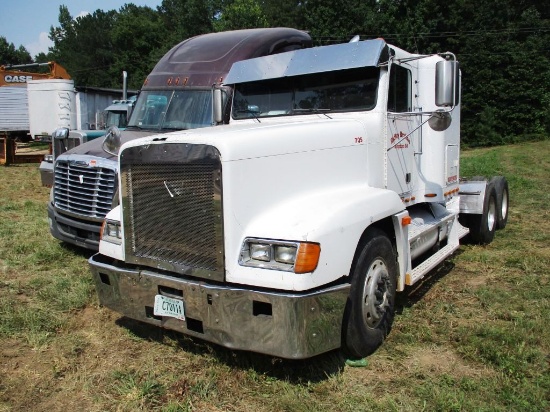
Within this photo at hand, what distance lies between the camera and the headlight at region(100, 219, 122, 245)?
4.34m

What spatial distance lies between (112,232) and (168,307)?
3.26ft

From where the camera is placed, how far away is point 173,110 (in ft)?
26.2

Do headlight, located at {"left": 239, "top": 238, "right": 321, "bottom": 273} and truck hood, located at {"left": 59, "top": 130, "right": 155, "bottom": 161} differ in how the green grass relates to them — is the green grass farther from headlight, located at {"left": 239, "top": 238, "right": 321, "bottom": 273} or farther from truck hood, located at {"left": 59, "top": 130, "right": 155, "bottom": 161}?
truck hood, located at {"left": 59, "top": 130, "right": 155, "bottom": 161}

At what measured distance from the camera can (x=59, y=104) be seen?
22156mm

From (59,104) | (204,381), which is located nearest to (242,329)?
(204,381)

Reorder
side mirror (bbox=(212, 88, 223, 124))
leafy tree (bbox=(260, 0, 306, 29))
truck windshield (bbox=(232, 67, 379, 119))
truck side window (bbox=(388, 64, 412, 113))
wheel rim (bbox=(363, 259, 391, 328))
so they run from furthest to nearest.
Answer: leafy tree (bbox=(260, 0, 306, 29)) < side mirror (bbox=(212, 88, 223, 124)) < truck side window (bbox=(388, 64, 412, 113)) < truck windshield (bbox=(232, 67, 379, 119)) < wheel rim (bbox=(363, 259, 391, 328))

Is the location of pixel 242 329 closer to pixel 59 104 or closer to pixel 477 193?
pixel 477 193

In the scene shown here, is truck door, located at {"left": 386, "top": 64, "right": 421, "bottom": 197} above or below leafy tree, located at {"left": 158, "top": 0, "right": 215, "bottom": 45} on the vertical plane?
below

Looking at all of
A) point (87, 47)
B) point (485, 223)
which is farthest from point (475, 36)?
point (87, 47)

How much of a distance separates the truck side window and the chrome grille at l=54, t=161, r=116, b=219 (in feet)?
11.3

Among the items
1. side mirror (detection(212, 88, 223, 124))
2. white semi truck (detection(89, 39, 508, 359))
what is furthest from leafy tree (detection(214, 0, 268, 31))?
white semi truck (detection(89, 39, 508, 359))

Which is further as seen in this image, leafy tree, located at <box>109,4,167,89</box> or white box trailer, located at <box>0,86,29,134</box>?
leafy tree, located at <box>109,4,167,89</box>

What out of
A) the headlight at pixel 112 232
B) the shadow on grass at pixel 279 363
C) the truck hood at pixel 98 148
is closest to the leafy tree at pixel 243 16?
the truck hood at pixel 98 148

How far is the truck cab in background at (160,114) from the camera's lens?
258 inches
